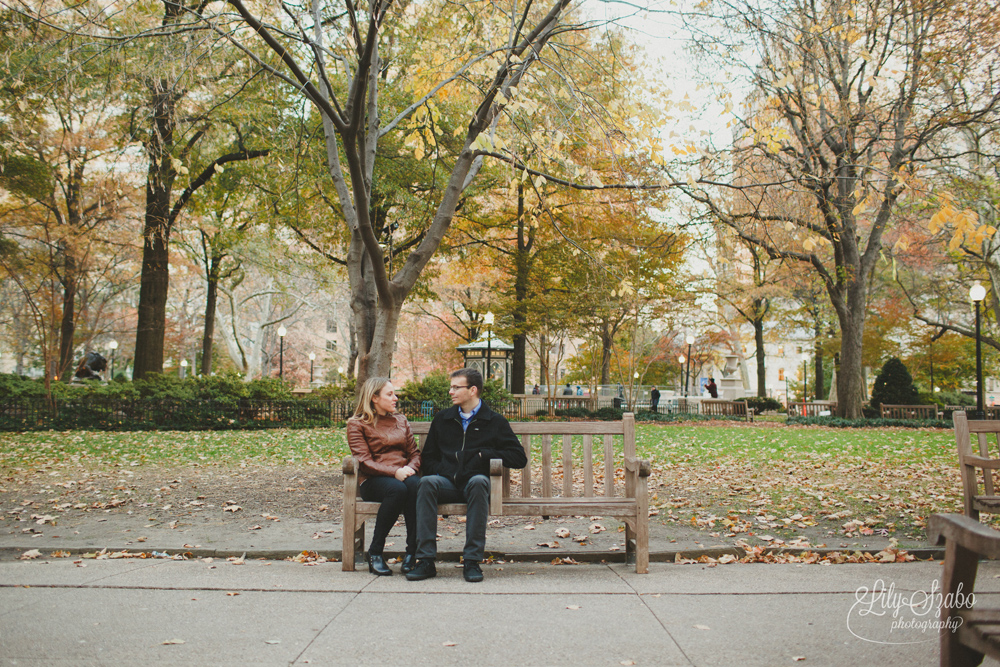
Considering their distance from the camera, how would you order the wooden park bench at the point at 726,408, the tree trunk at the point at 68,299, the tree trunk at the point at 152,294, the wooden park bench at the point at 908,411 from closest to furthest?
the tree trunk at the point at 152,294, the tree trunk at the point at 68,299, the wooden park bench at the point at 908,411, the wooden park bench at the point at 726,408

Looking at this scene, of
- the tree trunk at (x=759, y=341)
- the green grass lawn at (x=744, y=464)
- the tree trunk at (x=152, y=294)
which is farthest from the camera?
the tree trunk at (x=759, y=341)

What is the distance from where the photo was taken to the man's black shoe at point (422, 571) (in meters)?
4.54

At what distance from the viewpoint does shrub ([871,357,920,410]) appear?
2512 centimetres

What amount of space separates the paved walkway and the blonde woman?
0.96 feet

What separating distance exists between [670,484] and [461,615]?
5520 millimetres

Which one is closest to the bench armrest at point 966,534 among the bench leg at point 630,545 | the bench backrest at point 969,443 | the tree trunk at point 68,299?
the bench leg at point 630,545

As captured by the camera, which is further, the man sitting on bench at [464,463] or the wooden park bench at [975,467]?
the wooden park bench at [975,467]

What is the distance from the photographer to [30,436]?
48.4ft

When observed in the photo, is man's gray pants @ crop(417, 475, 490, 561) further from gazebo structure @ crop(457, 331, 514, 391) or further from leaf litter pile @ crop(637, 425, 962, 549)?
gazebo structure @ crop(457, 331, 514, 391)

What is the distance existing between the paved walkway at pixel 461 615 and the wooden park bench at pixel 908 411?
854 inches

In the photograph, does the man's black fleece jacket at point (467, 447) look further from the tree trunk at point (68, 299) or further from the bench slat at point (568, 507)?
the tree trunk at point (68, 299)

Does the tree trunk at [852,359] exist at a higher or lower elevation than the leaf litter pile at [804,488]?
higher

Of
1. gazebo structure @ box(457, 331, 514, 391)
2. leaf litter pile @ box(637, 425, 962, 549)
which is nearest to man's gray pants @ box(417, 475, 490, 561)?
leaf litter pile @ box(637, 425, 962, 549)

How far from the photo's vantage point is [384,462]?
5035 millimetres
